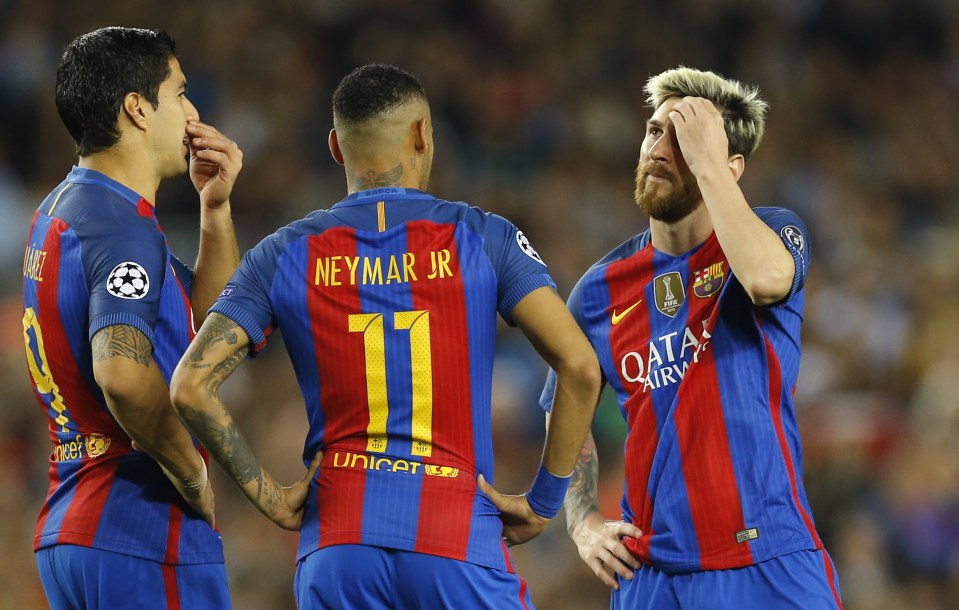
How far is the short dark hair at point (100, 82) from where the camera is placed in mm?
3783

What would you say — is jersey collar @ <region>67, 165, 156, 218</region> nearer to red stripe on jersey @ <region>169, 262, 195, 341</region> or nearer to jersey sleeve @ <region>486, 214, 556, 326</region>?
red stripe on jersey @ <region>169, 262, 195, 341</region>

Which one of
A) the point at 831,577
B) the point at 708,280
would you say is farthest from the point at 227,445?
the point at 831,577

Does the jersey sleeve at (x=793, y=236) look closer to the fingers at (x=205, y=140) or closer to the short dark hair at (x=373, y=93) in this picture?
the short dark hair at (x=373, y=93)

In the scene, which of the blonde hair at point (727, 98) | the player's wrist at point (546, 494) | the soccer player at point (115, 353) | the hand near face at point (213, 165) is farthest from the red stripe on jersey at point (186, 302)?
the blonde hair at point (727, 98)

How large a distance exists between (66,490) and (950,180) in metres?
10.1

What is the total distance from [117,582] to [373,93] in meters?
1.65

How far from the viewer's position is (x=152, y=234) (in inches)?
146

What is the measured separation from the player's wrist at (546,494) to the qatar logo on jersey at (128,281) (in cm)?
132

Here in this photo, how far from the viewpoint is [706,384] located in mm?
3926

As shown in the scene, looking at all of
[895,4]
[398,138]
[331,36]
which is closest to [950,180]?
[895,4]

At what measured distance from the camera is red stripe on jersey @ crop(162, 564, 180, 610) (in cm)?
365

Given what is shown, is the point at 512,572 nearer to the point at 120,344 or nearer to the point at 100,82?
the point at 120,344

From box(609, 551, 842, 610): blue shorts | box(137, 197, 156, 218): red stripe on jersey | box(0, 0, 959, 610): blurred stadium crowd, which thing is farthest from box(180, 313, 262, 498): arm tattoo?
box(0, 0, 959, 610): blurred stadium crowd

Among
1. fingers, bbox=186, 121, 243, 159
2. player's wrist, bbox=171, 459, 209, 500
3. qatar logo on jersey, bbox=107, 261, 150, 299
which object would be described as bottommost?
player's wrist, bbox=171, 459, 209, 500
